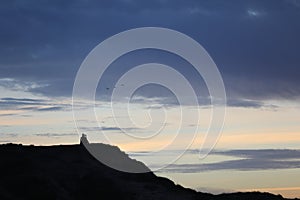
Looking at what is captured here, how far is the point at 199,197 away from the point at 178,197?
301 inches

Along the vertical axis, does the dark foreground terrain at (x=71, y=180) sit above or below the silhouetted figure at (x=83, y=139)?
below

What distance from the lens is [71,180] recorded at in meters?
152

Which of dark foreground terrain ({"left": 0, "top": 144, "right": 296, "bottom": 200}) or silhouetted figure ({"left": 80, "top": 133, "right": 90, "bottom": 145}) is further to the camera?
silhouetted figure ({"left": 80, "top": 133, "right": 90, "bottom": 145})

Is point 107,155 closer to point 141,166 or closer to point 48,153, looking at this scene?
point 141,166

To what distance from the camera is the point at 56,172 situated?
15488 cm

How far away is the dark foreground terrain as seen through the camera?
139 m

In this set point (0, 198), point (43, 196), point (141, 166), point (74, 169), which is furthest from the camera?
point (141, 166)

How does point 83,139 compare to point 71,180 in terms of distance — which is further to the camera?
point 83,139

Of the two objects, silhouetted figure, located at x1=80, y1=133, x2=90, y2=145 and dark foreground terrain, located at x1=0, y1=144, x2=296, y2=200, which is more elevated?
silhouetted figure, located at x1=80, y1=133, x2=90, y2=145

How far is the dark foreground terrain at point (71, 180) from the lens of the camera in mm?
139438

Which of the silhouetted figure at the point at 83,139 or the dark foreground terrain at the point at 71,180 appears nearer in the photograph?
the dark foreground terrain at the point at 71,180

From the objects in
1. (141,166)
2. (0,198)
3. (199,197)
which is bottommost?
A: (0,198)

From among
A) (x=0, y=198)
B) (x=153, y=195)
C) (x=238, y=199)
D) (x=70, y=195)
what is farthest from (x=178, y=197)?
(x=0, y=198)

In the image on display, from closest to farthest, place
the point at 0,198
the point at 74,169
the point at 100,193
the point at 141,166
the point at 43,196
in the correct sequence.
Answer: the point at 0,198 < the point at 43,196 < the point at 100,193 < the point at 74,169 < the point at 141,166
